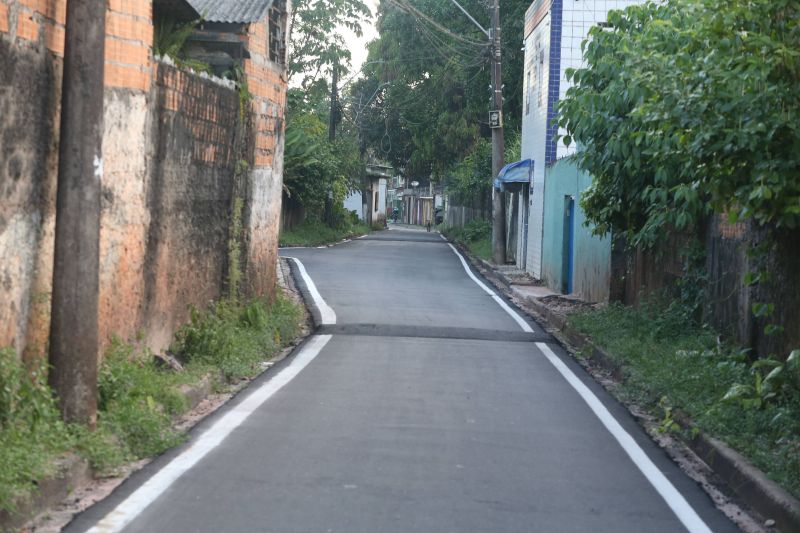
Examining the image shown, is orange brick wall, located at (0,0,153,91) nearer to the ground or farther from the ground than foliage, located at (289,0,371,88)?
nearer to the ground

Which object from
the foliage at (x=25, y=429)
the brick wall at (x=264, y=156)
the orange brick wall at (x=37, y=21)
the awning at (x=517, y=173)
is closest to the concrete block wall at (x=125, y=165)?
the orange brick wall at (x=37, y=21)

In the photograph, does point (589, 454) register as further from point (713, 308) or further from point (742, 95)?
point (713, 308)

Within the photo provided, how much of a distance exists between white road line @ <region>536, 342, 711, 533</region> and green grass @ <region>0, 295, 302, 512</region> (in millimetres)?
3325

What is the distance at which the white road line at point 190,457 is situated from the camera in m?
5.90

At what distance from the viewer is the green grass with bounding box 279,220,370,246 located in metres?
40.7

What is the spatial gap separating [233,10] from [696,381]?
7.53m

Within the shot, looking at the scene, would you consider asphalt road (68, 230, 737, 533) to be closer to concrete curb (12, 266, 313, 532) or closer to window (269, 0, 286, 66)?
concrete curb (12, 266, 313, 532)

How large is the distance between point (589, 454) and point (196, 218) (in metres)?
5.35

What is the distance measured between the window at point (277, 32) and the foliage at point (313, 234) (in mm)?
23862

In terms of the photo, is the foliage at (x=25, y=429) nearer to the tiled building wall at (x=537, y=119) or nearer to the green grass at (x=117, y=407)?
the green grass at (x=117, y=407)

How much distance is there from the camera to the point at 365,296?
20500mm

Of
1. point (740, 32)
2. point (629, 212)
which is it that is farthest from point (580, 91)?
point (740, 32)

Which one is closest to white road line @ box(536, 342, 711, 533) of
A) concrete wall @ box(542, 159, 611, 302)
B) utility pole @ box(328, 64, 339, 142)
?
concrete wall @ box(542, 159, 611, 302)

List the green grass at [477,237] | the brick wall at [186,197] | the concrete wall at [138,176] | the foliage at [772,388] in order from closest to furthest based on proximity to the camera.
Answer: the concrete wall at [138,176] < the foliage at [772,388] < the brick wall at [186,197] < the green grass at [477,237]
